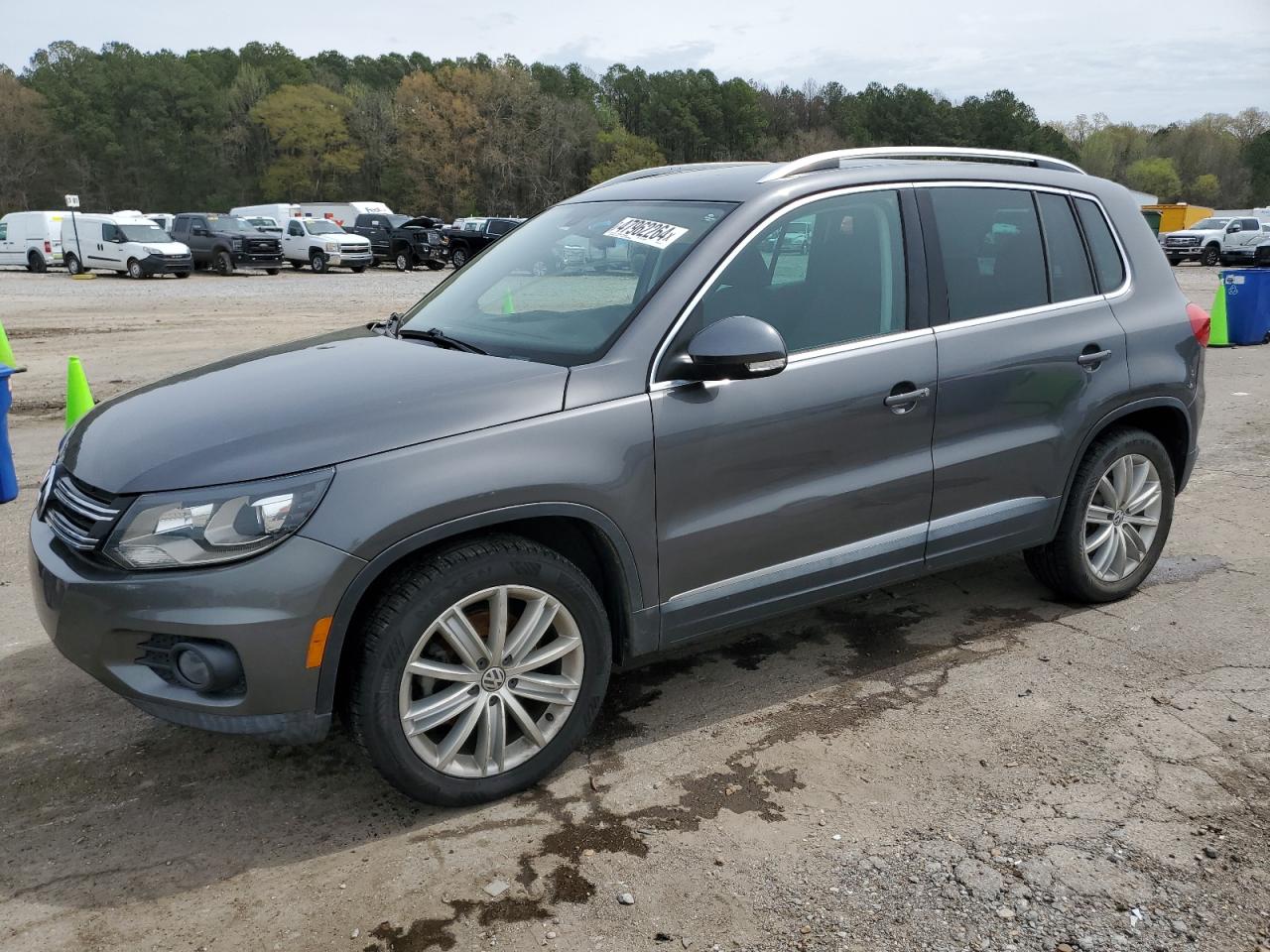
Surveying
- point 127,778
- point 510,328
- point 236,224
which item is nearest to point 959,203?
point 510,328

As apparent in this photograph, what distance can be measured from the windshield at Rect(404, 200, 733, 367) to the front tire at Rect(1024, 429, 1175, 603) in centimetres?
201

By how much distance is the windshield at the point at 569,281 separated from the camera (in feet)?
11.4

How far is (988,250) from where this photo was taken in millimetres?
4148

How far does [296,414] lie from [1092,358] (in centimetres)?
306

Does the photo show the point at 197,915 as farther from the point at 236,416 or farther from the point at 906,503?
the point at 906,503

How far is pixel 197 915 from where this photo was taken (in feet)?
8.91

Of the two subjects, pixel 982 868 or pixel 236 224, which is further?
pixel 236 224

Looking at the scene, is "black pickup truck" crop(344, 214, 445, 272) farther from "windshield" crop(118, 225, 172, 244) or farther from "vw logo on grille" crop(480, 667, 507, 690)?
"vw logo on grille" crop(480, 667, 507, 690)

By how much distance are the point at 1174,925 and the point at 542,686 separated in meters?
1.77

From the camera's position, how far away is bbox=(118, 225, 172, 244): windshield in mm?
30656

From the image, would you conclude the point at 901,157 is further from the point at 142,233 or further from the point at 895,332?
the point at 142,233

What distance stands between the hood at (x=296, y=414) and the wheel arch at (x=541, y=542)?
270 mm

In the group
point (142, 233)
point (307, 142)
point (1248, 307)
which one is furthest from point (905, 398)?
point (307, 142)

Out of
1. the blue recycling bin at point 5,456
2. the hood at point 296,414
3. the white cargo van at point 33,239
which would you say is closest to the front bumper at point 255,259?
the white cargo van at point 33,239
